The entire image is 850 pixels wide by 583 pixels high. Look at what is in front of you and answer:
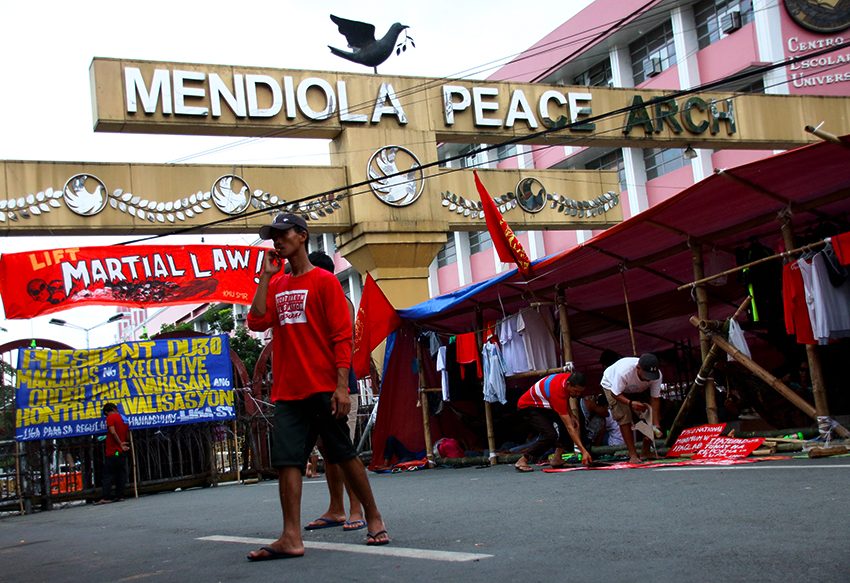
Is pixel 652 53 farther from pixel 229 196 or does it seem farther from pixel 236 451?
pixel 236 451

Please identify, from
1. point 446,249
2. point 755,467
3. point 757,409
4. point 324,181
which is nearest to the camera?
point 755,467

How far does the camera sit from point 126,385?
15789 mm

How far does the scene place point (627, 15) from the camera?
87.1 feet

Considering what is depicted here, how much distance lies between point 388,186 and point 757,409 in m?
8.55

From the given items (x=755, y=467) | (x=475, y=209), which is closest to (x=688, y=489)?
(x=755, y=467)

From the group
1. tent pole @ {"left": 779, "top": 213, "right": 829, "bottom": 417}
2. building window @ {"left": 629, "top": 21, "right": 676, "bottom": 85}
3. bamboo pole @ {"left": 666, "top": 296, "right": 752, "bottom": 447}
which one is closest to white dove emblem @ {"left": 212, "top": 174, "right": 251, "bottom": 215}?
bamboo pole @ {"left": 666, "top": 296, "right": 752, "bottom": 447}

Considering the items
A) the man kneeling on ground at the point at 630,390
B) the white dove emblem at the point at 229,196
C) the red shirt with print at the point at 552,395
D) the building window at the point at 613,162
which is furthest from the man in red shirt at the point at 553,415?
the building window at the point at 613,162

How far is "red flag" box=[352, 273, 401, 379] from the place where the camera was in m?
14.2

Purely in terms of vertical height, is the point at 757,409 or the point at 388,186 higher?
the point at 388,186

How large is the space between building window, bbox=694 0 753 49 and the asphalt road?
61.4 feet

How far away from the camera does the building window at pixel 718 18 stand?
24359 millimetres

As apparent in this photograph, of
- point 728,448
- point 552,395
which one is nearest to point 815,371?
point 728,448

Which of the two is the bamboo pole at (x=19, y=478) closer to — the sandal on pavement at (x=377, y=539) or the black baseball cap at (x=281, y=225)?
the black baseball cap at (x=281, y=225)

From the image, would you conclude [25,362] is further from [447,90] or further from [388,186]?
[447,90]
